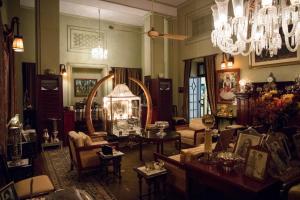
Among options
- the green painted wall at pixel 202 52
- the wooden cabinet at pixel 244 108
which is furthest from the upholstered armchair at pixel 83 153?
the green painted wall at pixel 202 52

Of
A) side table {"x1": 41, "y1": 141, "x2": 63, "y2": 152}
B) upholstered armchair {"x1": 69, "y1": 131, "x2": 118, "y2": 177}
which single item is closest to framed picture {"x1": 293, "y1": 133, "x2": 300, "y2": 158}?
upholstered armchair {"x1": 69, "y1": 131, "x2": 118, "y2": 177}

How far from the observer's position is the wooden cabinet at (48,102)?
5.71 m

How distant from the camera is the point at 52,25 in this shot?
612 centimetres

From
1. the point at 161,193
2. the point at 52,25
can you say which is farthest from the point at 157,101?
the point at 161,193

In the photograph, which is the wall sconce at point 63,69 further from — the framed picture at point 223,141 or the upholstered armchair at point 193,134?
the framed picture at point 223,141

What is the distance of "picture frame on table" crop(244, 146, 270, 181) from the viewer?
1662mm

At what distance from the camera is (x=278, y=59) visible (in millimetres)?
5023

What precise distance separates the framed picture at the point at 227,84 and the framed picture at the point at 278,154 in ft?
14.1

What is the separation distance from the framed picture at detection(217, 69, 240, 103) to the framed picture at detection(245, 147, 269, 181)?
15.0 feet

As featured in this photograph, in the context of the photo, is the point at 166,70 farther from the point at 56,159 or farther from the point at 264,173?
the point at 264,173

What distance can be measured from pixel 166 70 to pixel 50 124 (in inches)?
179

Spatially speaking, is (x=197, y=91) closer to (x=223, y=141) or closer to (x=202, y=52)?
(x=202, y=52)

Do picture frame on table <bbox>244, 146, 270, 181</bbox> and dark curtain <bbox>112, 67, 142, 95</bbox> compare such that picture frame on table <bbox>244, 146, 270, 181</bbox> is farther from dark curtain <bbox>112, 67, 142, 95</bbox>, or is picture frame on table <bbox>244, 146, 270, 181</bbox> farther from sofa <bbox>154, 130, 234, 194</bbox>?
dark curtain <bbox>112, 67, 142, 95</bbox>

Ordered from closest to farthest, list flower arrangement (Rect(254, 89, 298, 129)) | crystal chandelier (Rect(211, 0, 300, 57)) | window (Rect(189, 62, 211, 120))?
flower arrangement (Rect(254, 89, 298, 129)) < crystal chandelier (Rect(211, 0, 300, 57)) < window (Rect(189, 62, 211, 120))
